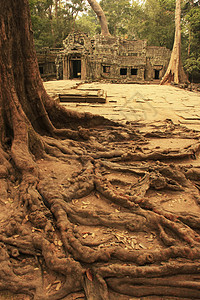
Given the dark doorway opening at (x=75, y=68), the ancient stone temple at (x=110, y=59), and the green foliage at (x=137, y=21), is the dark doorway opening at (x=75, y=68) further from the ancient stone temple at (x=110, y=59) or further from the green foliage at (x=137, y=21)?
the green foliage at (x=137, y=21)

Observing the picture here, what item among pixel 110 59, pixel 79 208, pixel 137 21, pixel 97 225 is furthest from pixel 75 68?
pixel 97 225

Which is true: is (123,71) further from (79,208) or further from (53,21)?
(79,208)

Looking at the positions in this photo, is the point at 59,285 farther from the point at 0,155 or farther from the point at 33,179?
the point at 0,155

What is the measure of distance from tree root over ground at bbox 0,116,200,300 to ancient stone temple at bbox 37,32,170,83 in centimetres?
2294

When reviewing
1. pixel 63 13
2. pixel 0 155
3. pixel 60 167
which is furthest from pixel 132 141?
pixel 63 13

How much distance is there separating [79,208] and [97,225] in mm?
275

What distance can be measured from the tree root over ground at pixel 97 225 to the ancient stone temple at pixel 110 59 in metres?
22.9

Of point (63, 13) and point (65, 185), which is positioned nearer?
point (65, 185)

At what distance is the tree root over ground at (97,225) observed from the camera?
1.79 meters

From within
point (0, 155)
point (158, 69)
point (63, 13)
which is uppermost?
point (63, 13)

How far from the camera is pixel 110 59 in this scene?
27.0 metres

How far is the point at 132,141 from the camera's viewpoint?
5145 millimetres

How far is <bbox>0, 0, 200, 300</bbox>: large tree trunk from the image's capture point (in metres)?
1.81

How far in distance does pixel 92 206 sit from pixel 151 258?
3.16 feet
